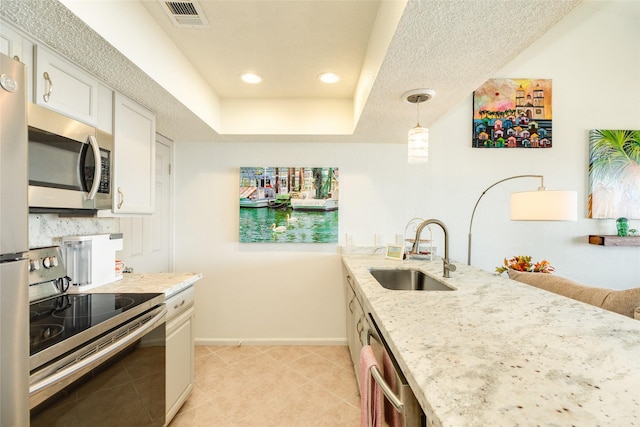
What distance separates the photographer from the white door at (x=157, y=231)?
2.39 meters

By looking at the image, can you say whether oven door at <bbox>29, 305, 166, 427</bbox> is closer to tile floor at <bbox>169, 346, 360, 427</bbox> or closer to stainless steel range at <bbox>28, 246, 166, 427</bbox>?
stainless steel range at <bbox>28, 246, 166, 427</bbox>

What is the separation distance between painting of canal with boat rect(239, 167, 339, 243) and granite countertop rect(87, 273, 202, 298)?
1.01 m

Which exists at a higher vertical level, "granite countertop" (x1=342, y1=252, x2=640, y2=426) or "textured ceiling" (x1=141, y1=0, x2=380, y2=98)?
"textured ceiling" (x1=141, y1=0, x2=380, y2=98)

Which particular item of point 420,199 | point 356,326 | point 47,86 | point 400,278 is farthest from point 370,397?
point 420,199

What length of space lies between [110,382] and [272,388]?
1310mm

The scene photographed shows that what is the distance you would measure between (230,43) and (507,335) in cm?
212

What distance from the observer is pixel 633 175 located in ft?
9.27

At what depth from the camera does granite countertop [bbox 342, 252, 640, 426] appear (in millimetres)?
558

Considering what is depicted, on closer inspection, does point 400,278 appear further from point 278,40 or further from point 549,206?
point 278,40

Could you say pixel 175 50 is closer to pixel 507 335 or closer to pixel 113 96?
pixel 113 96

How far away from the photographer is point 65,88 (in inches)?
54.2

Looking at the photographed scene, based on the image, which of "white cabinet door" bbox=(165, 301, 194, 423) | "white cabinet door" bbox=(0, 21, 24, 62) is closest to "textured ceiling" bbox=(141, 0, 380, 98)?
"white cabinet door" bbox=(0, 21, 24, 62)

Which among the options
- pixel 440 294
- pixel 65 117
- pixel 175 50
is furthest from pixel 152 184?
pixel 440 294

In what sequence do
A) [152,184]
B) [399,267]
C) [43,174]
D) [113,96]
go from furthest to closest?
[399,267] → [152,184] → [113,96] → [43,174]
